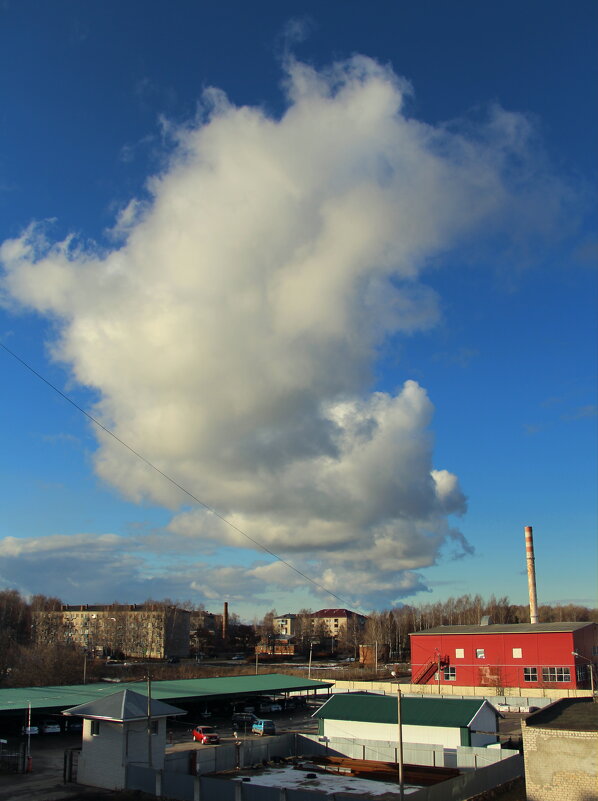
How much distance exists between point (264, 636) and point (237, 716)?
133 metres

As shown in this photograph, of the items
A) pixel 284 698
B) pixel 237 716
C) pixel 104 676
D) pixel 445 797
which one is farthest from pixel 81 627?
pixel 445 797

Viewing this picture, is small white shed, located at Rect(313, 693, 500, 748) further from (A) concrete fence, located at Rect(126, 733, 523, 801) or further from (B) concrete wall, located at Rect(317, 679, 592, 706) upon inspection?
(B) concrete wall, located at Rect(317, 679, 592, 706)

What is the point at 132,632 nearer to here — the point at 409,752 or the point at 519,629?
the point at 519,629

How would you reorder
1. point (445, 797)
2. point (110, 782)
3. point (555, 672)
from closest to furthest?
point (445, 797)
point (110, 782)
point (555, 672)

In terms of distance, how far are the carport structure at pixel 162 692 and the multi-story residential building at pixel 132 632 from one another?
80.0 metres

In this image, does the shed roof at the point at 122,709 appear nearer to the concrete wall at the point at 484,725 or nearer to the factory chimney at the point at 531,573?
the concrete wall at the point at 484,725

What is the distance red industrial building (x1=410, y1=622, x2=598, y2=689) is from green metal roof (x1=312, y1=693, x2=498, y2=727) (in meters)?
30.3

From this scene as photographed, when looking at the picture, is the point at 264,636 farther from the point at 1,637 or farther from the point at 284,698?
the point at 284,698

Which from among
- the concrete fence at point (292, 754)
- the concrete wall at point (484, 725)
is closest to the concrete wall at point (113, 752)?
the concrete fence at point (292, 754)

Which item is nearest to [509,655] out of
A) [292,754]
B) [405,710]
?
[405,710]

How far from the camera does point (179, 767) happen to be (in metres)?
35.6

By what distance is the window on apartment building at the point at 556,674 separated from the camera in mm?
67375

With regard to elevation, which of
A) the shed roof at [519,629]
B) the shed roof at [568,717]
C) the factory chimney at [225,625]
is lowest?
the factory chimney at [225,625]

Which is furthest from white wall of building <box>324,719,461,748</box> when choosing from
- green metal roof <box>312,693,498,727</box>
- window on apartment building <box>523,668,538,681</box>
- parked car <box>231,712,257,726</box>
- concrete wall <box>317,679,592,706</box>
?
window on apartment building <box>523,668,538,681</box>
